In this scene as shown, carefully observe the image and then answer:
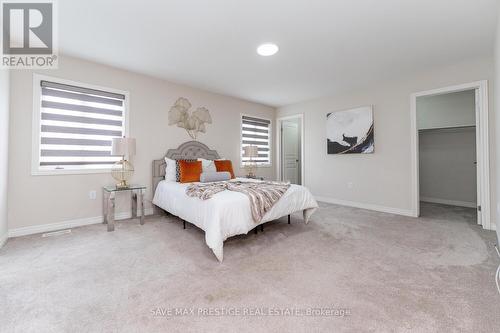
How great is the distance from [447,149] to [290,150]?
363 cm

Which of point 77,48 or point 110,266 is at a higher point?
point 77,48

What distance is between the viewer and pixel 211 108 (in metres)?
4.92

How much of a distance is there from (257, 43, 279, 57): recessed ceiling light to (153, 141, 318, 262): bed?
6.29 feet

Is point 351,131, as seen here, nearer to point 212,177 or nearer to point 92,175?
point 212,177

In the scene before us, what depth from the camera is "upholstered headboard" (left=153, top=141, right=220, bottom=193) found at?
160 inches

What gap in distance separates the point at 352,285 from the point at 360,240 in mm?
1137

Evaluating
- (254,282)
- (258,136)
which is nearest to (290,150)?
(258,136)

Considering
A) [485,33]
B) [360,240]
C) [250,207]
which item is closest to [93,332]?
[250,207]

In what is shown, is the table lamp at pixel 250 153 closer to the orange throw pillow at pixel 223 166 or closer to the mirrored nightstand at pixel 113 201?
the orange throw pillow at pixel 223 166

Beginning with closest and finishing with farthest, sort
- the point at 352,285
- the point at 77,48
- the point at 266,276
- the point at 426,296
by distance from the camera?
the point at 426,296 < the point at 352,285 < the point at 266,276 < the point at 77,48

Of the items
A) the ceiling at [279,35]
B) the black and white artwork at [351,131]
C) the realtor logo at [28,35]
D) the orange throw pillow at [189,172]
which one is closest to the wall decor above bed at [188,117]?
the ceiling at [279,35]

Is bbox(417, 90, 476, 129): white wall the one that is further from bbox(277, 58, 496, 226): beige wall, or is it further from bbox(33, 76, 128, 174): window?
bbox(33, 76, 128, 174): window

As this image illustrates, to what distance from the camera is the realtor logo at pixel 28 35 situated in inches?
89.9

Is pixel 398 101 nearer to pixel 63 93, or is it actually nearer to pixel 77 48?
pixel 77 48
